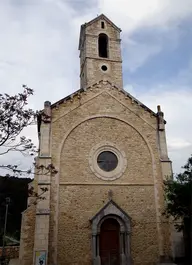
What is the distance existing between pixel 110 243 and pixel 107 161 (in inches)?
212

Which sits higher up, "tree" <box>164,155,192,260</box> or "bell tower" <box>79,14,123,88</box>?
"bell tower" <box>79,14,123,88</box>

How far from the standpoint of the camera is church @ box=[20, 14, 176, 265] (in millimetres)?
16422

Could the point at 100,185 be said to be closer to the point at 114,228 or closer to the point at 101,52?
the point at 114,228

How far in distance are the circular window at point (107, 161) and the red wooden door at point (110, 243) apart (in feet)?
10.1

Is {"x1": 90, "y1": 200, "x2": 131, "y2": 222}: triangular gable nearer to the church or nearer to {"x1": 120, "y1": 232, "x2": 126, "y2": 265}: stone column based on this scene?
the church

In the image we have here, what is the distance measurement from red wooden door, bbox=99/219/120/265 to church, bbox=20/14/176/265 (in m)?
0.06

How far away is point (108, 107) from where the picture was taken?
806 inches

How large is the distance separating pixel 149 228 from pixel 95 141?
6.86 meters

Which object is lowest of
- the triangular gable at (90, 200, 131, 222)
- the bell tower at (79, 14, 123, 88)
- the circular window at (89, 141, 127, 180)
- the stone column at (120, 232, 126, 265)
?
the stone column at (120, 232, 126, 265)

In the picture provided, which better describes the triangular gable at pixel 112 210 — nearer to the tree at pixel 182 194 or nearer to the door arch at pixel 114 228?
the door arch at pixel 114 228

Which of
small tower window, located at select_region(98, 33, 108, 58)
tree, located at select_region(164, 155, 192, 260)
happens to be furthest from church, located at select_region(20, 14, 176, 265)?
small tower window, located at select_region(98, 33, 108, 58)

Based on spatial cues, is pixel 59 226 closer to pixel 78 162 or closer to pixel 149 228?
pixel 78 162

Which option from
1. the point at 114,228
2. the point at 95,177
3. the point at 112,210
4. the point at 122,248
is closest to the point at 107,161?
the point at 95,177

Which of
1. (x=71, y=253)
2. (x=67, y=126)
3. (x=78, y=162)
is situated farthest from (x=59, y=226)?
(x=67, y=126)
